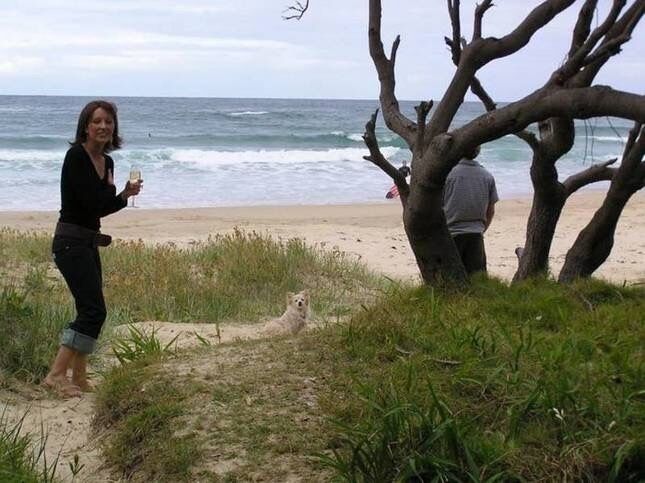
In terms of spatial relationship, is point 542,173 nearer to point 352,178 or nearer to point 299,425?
point 299,425

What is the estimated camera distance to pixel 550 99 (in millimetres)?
4582

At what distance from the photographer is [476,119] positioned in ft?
16.5

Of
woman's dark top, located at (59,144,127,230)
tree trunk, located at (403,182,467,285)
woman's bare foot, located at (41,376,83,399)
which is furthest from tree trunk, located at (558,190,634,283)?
woman's bare foot, located at (41,376,83,399)

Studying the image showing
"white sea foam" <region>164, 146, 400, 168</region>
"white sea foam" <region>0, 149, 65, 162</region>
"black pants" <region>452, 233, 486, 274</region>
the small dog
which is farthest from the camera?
"white sea foam" <region>164, 146, 400, 168</region>

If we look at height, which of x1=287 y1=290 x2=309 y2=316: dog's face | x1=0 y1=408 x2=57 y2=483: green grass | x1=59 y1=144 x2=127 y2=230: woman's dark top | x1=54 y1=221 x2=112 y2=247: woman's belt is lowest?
x1=0 y1=408 x2=57 y2=483: green grass

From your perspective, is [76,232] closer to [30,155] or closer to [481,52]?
[481,52]

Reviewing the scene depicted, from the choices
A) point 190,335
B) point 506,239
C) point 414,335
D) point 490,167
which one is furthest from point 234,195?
point 414,335

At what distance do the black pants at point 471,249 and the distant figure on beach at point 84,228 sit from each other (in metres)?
2.65

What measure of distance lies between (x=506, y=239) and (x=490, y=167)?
16.7 m

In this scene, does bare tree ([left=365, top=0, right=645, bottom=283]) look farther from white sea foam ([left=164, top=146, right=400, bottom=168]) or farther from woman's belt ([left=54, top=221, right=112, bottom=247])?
white sea foam ([left=164, top=146, right=400, bottom=168])

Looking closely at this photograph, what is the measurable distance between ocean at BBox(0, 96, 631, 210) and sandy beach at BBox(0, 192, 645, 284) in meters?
1.74

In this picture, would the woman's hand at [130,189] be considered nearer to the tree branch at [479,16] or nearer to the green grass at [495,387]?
the green grass at [495,387]

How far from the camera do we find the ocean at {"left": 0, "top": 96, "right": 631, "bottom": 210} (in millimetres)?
23719

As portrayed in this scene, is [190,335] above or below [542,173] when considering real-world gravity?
below
